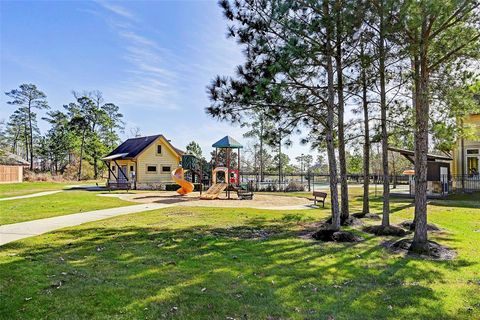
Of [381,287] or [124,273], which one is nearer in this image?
[381,287]

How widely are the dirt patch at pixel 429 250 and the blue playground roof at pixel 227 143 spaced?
1490 cm

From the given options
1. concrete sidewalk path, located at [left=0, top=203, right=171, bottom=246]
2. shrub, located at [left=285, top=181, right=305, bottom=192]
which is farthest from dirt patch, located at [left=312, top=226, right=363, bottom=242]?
shrub, located at [left=285, top=181, right=305, bottom=192]

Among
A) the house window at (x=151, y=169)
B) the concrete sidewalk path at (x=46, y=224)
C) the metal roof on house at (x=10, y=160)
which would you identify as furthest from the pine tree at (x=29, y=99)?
the concrete sidewalk path at (x=46, y=224)

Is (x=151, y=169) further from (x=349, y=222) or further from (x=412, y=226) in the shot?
(x=412, y=226)

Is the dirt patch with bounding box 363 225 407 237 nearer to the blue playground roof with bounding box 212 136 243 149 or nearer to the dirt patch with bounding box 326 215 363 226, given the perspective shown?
the dirt patch with bounding box 326 215 363 226

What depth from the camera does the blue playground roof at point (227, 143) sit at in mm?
21609

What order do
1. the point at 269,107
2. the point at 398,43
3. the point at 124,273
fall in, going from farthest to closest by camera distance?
the point at 269,107 → the point at 398,43 → the point at 124,273

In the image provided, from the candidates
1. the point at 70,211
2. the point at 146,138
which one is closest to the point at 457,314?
the point at 70,211

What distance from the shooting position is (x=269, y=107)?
871 cm

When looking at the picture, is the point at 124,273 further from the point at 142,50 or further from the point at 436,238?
the point at 142,50

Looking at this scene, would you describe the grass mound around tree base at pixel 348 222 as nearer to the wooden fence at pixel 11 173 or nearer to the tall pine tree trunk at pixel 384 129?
the tall pine tree trunk at pixel 384 129

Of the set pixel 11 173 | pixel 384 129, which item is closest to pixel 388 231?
pixel 384 129

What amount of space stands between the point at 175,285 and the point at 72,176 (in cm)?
4195

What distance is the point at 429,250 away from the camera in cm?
667
